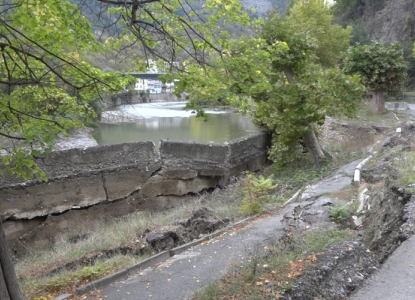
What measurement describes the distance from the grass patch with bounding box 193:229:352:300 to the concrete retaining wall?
6.15 meters

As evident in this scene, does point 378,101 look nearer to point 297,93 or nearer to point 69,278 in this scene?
point 297,93

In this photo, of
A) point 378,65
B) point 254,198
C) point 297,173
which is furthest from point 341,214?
point 378,65

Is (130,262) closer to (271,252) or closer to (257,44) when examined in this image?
(271,252)

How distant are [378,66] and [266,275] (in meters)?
24.6

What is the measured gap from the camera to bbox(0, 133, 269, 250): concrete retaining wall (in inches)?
388

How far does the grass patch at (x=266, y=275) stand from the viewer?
13.9 feet

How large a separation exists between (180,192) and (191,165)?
0.96 meters

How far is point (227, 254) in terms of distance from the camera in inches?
261

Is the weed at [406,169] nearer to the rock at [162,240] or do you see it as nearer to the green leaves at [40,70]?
the rock at [162,240]

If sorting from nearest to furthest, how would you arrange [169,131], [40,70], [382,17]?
[40,70] < [169,131] < [382,17]

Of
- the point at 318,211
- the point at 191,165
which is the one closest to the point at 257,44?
the point at 318,211

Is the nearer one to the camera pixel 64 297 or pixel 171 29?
pixel 64 297

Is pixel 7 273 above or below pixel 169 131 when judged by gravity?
above

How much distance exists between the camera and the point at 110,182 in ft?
37.5
